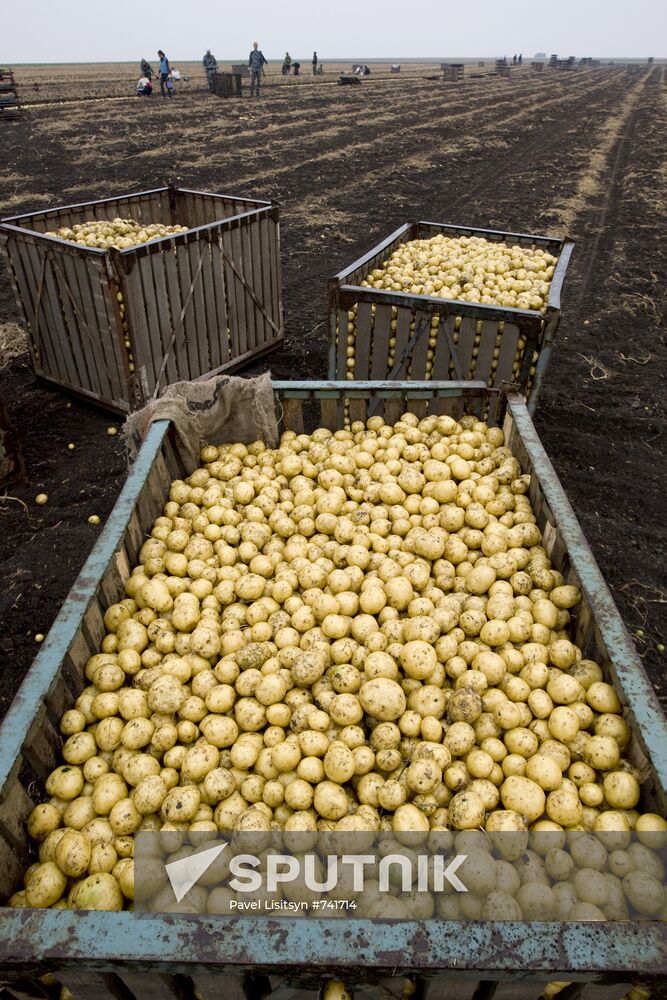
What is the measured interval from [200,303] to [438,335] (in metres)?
3.85

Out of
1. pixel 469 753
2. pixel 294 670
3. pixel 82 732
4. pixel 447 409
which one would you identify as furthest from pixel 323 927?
pixel 447 409

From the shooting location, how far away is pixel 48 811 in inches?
123

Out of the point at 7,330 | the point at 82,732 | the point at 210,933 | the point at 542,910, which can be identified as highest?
the point at 210,933

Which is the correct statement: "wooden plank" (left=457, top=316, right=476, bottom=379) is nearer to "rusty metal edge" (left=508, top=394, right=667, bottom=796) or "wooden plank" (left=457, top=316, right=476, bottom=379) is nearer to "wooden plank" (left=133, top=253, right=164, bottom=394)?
"rusty metal edge" (left=508, top=394, right=667, bottom=796)

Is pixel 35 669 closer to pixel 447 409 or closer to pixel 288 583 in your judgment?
pixel 288 583

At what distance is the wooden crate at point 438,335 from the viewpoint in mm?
6633

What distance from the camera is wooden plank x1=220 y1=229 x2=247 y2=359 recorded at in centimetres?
903

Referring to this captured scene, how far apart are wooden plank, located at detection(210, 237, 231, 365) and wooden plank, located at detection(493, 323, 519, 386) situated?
15.0 ft

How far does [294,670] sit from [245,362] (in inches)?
293

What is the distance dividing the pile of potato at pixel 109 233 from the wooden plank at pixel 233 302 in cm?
64

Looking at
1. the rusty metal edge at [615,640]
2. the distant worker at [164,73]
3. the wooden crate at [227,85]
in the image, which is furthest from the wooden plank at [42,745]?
the wooden crate at [227,85]

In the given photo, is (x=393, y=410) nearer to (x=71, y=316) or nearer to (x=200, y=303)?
(x=200, y=303)

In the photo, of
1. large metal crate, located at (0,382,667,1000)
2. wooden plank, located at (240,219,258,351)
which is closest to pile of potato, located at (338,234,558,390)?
wooden plank, located at (240,219,258,351)

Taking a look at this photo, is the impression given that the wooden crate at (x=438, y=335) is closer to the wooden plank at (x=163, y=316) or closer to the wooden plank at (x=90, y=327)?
the wooden plank at (x=163, y=316)
